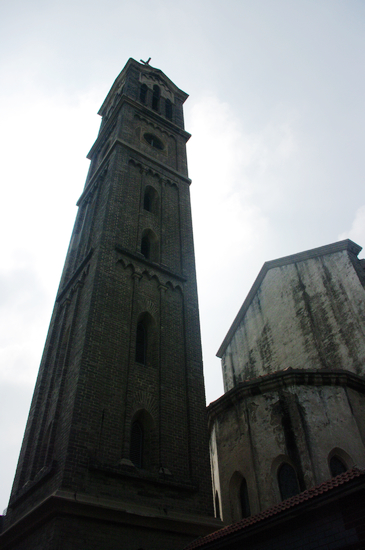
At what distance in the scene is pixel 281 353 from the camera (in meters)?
19.8

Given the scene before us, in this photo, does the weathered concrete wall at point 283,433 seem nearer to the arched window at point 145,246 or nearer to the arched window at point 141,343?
the arched window at point 141,343

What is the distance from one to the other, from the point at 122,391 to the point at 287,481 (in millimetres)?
5427

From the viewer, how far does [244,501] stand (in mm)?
13875

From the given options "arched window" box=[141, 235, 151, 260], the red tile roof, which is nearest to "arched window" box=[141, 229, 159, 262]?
"arched window" box=[141, 235, 151, 260]

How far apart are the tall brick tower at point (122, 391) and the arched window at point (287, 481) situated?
2.15m

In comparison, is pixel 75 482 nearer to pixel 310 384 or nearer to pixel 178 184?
pixel 310 384

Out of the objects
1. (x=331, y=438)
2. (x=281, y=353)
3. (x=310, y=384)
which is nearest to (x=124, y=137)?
(x=281, y=353)

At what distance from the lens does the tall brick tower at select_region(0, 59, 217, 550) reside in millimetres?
10641

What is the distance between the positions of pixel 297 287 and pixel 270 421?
8.32m

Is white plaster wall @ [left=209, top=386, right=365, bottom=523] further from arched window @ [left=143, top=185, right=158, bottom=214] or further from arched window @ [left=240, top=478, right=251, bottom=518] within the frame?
arched window @ [left=143, top=185, right=158, bottom=214]

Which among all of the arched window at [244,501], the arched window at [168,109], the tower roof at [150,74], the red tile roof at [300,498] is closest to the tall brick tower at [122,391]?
the arched window at [244,501]

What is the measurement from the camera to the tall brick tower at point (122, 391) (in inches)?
419

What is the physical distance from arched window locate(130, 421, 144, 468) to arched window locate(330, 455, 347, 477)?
5449 millimetres

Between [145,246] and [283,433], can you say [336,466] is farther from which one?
[145,246]
